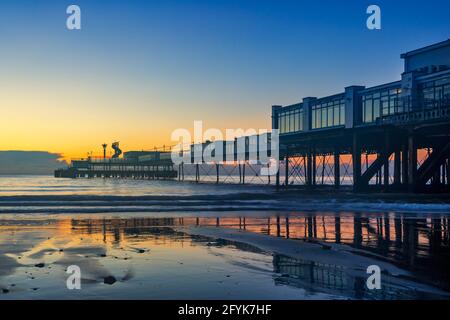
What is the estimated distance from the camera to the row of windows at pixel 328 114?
168ft

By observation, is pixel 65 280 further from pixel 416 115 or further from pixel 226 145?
pixel 226 145

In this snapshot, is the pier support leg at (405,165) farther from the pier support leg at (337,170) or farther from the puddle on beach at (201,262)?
the puddle on beach at (201,262)

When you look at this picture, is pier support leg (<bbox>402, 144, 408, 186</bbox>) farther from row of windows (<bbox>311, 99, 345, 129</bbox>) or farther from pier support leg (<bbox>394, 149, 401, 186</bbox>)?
A: row of windows (<bbox>311, 99, 345, 129</bbox>)

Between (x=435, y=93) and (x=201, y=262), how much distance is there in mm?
34030

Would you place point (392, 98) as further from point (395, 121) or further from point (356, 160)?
point (356, 160)

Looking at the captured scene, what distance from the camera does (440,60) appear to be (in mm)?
42156

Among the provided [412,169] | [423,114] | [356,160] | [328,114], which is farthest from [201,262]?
[328,114]

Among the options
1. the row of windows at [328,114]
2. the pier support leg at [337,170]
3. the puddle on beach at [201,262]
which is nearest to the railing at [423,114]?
the row of windows at [328,114]

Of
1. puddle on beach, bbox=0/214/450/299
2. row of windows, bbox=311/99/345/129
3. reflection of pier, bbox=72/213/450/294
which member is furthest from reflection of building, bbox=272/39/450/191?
puddle on beach, bbox=0/214/450/299

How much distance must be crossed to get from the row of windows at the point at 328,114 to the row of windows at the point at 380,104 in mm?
3333

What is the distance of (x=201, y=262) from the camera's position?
11.5 m

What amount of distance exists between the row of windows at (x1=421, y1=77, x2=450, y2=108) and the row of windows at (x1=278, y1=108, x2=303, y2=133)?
20.6 m

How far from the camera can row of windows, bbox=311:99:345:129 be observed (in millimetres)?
51344

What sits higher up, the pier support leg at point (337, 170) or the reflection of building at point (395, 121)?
the reflection of building at point (395, 121)
